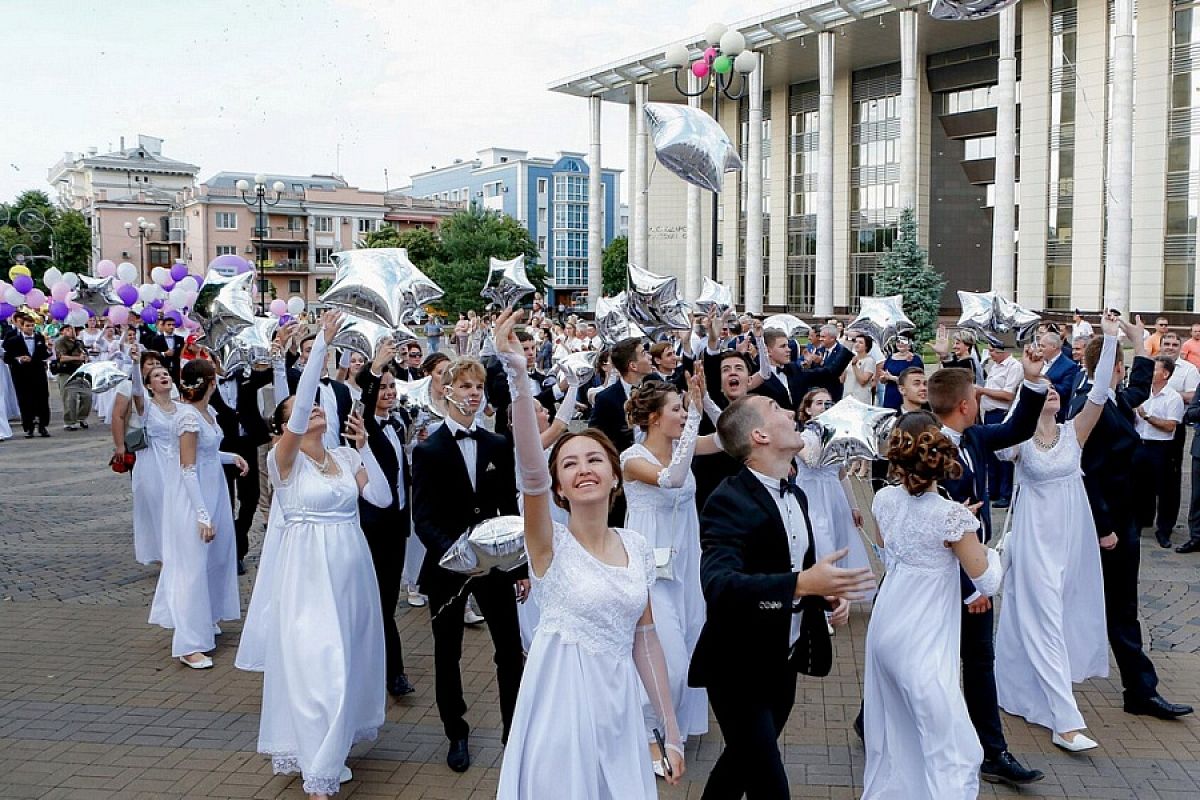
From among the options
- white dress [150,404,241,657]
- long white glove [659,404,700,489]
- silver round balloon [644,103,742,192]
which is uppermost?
silver round balloon [644,103,742,192]

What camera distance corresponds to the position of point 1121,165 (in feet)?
124

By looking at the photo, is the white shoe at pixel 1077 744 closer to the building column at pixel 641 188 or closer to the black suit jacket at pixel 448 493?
the black suit jacket at pixel 448 493

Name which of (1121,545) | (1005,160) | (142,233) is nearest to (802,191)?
(1005,160)

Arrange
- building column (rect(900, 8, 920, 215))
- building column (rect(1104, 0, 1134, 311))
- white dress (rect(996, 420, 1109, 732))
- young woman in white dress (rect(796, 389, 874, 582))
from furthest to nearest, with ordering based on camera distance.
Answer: building column (rect(900, 8, 920, 215)), building column (rect(1104, 0, 1134, 311)), young woman in white dress (rect(796, 389, 874, 582)), white dress (rect(996, 420, 1109, 732))

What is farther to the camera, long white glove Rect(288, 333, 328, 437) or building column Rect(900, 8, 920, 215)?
building column Rect(900, 8, 920, 215)

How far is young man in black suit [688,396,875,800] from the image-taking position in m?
3.78

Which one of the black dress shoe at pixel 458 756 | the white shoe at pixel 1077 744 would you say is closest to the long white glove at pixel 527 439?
the black dress shoe at pixel 458 756

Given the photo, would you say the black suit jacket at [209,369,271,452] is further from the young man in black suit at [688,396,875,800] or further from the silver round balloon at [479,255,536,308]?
the young man in black suit at [688,396,875,800]

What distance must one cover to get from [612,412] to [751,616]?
4461 millimetres

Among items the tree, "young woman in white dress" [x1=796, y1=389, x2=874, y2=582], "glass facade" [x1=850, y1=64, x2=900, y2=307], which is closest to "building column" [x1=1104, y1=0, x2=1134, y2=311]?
the tree

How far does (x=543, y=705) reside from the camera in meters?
3.48

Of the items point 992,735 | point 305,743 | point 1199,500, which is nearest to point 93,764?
point 305,743

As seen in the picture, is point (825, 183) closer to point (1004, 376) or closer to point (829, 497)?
point (1004, 376)

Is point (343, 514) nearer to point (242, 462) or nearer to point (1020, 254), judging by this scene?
point (242, 462)
